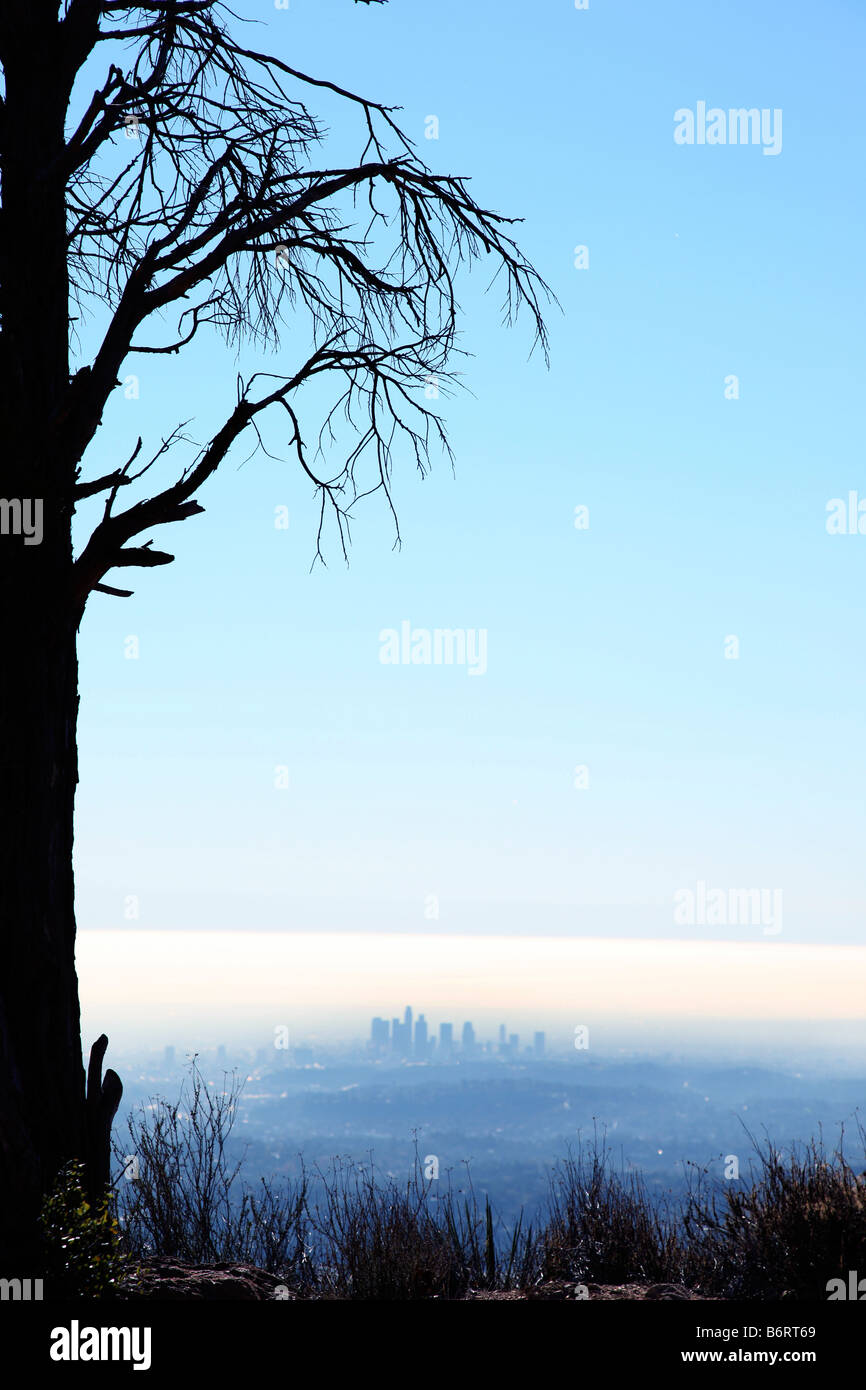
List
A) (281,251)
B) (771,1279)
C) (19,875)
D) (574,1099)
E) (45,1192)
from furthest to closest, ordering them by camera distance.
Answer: (574,1099) < (281,251) < (771,1279) < (19,875) < (45,1192)

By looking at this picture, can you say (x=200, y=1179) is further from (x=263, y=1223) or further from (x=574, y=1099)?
(x=574, y=1099)

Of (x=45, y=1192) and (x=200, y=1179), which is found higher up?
(x=45, y=1192)

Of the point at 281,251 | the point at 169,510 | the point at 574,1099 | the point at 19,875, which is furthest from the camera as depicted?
the point at 574,1099

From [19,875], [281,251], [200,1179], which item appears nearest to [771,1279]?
[200,1179]

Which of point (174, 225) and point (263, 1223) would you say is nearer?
point (174, 225)

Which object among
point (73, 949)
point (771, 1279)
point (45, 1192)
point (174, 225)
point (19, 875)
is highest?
point (174, 225)

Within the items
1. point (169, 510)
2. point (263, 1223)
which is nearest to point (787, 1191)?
point (263, 1223)

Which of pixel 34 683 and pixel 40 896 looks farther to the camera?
pixel 34 683

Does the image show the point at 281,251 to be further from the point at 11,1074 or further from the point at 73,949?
the point at 11,1074

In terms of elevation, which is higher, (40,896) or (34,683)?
(34,683)
